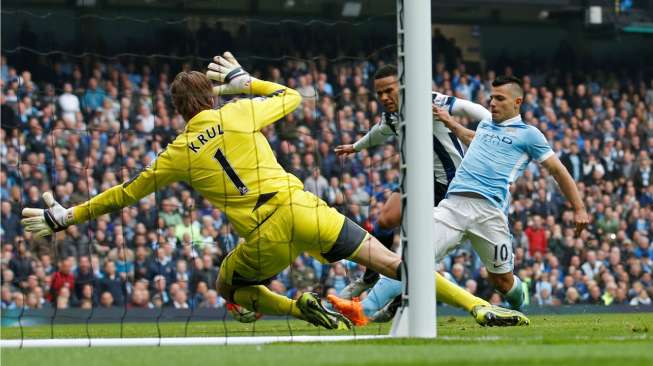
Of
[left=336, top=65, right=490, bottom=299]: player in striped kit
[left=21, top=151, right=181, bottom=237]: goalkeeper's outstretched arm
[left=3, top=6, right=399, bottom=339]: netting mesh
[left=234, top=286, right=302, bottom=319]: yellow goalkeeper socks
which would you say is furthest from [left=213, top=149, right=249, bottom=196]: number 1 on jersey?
[left=3, top=6, right=399, bottom=339]: netting mesh

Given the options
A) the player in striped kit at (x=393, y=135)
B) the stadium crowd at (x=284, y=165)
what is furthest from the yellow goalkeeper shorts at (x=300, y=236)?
the stadium crowd at (x=284, y=165)

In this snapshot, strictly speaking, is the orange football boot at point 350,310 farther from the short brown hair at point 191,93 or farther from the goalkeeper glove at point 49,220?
the goalkeeper glove at point 49,220

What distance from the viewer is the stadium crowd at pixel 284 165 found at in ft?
55.8

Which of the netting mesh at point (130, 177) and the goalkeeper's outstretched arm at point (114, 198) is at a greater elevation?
the goalkeeper's outstretched arm at point (114, 198)

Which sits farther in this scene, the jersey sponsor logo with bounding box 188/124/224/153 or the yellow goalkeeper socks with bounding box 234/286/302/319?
the yellow goalkeeper socks with bounding box 234/286/302/319

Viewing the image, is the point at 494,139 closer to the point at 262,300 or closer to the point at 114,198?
the point at 262,300

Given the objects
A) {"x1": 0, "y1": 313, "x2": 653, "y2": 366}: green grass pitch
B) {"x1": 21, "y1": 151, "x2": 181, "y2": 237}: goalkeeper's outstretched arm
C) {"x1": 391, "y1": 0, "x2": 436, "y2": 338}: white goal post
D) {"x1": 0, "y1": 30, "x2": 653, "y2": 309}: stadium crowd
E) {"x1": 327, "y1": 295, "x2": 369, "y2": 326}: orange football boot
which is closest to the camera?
{"x1": 0, "y1": 313, "x2": 653, "y2": 366}: green grass pitch

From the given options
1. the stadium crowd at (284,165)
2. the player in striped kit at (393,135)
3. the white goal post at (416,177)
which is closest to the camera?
the white goal post at (416,177)

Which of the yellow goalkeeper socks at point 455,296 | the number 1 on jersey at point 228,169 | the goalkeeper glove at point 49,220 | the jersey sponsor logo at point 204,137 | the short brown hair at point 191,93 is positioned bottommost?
the yellow goalkeeper socks at point 455,296

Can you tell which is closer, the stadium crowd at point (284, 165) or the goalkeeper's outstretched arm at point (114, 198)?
the goalkeeper's outstretched arm at point (114, 198)

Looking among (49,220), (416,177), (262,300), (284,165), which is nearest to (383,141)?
(262,300)

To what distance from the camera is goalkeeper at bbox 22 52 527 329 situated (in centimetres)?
870

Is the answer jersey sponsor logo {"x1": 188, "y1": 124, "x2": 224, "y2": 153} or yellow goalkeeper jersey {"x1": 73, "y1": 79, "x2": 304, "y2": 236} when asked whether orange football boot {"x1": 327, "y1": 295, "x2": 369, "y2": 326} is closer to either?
yellow goalkeeper jersey {"x1": 73, "y1": 79, "x2": 304, "y2": 236}

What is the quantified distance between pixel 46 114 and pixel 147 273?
9.70 ft
